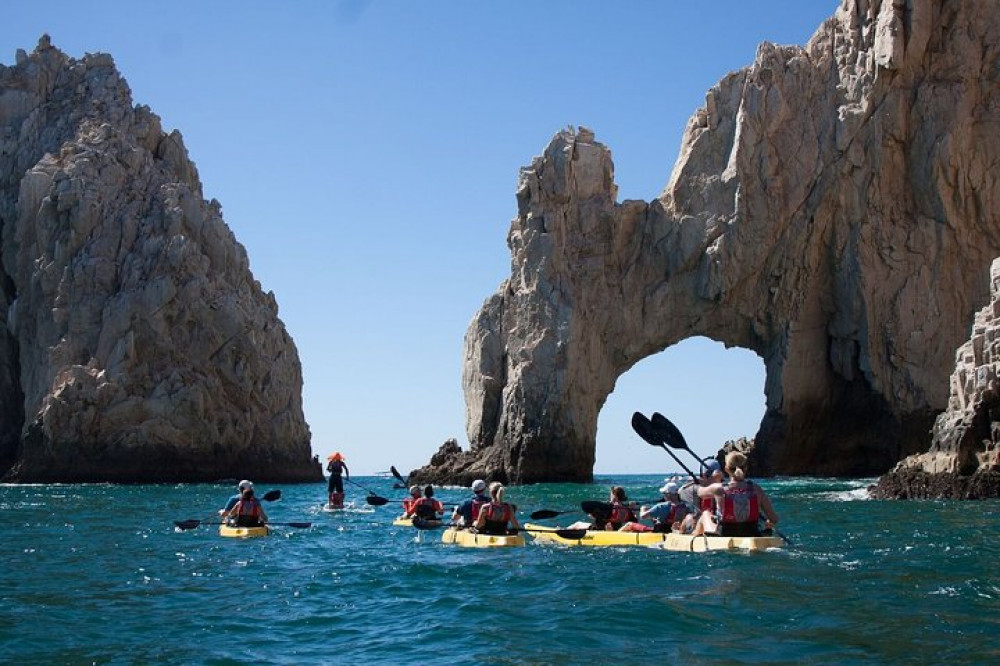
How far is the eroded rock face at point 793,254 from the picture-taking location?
1813 inches

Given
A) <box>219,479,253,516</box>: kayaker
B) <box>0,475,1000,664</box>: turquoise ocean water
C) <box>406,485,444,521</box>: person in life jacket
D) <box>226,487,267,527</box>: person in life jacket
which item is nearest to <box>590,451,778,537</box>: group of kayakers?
<box>0,475,1000,664</box>: turquoise ocean water

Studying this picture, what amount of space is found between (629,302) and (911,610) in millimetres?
40042

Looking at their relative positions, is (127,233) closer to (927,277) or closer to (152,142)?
(152,142)

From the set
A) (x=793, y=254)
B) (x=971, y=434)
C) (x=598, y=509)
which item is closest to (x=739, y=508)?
(x=598, y=509)

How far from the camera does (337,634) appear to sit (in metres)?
11.7

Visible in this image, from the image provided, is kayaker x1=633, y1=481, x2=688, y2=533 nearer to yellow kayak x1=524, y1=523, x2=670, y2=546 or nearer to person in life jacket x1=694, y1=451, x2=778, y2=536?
yellow kayak x1=524, y1=523, x2=670, y2=546

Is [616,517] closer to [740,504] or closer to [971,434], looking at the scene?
[740,504]

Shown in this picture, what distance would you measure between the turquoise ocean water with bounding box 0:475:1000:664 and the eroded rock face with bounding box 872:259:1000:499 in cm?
544

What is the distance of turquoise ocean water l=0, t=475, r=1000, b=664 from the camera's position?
10562 mm

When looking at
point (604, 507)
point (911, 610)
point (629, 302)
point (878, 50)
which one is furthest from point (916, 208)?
point (911, 610)

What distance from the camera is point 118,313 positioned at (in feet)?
184

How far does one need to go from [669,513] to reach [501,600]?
20.3ft

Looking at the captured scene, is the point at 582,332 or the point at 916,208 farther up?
the point at 916,208

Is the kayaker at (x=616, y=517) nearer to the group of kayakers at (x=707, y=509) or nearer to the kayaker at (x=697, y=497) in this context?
the group of kayakers at (x=707, y=509)
